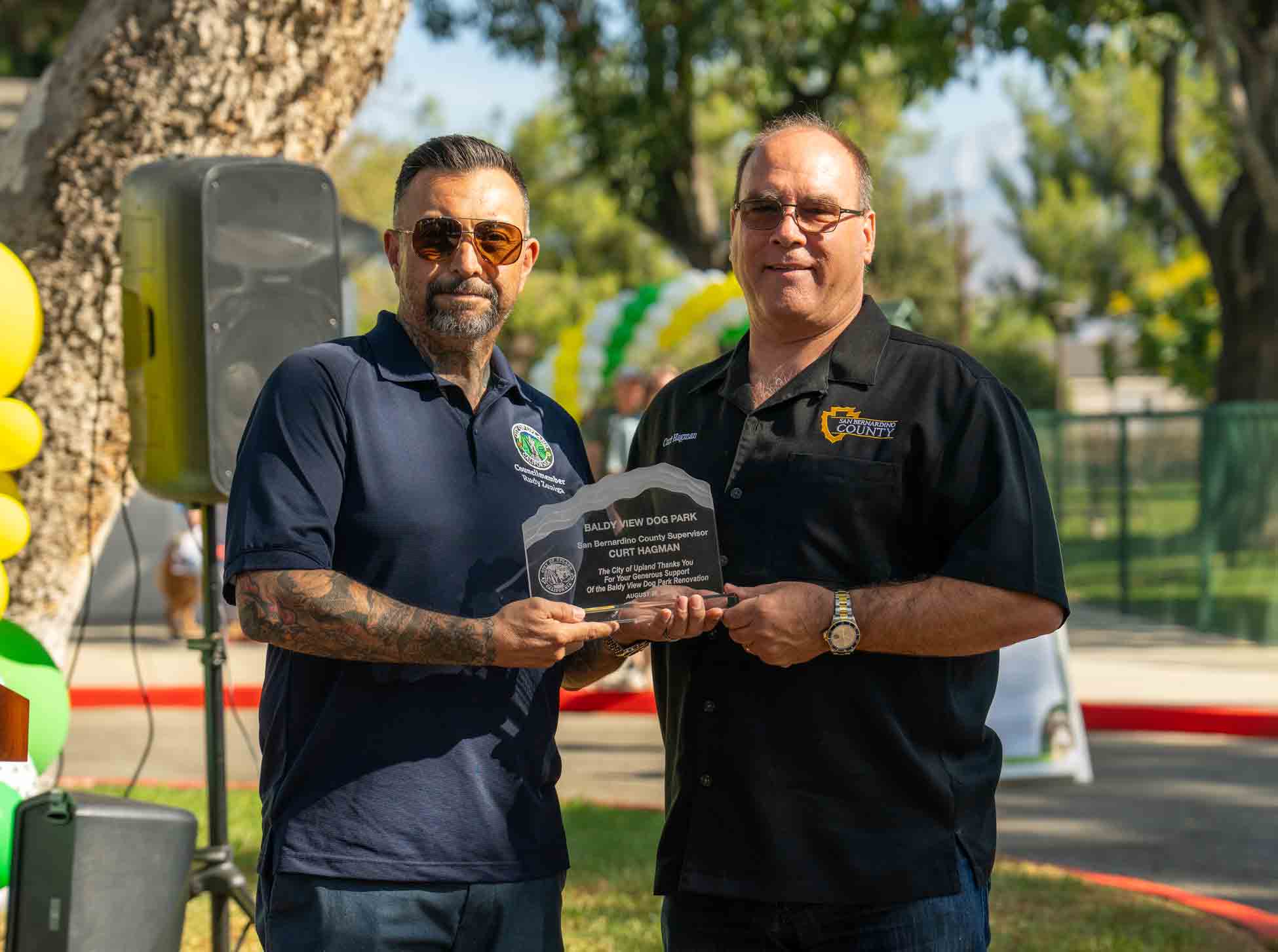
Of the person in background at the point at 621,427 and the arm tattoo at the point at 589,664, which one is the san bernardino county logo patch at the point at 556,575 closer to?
the arm tattoo at the point at 589,664

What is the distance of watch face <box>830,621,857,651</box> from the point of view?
2.78 metres

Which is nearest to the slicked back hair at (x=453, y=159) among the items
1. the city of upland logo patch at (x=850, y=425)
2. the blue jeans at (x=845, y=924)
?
the city of upland logo patch at (x=850, y=425)

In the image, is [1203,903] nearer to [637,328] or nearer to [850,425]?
[850,425]

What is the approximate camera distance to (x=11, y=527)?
482 centimetres

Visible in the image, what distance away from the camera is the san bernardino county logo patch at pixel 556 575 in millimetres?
2898

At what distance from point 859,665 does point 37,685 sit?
299 centimetres

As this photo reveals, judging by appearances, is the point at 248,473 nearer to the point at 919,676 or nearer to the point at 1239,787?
the point at 919,676

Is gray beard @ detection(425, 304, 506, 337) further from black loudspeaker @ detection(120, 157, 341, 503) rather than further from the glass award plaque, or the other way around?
black loudspeaker @ detection(120, 157, 341, 503)

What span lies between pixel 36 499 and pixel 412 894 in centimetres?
356

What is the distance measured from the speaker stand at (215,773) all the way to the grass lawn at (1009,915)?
2.17 ft

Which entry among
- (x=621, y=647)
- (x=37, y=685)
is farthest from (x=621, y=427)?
(x=621, y=647)

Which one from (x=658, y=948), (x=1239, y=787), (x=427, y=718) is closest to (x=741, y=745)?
(x=427, y=718)

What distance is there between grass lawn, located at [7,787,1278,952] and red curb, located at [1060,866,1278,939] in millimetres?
87

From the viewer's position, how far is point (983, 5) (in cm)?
1759
